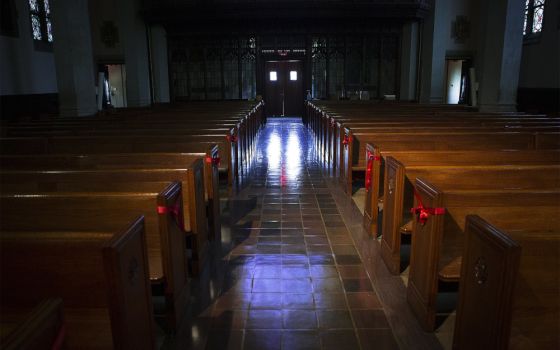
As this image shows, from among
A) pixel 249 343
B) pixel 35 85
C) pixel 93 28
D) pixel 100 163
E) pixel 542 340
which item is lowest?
pixel 249 343

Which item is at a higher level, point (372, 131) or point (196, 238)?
point (372, 131)

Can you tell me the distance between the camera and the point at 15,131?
5969mm

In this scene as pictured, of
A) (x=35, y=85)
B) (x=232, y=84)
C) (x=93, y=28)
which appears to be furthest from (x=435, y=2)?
(x=35, y=85)

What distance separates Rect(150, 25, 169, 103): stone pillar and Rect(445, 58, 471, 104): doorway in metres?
10.6

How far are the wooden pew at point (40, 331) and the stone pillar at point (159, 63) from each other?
48.4 feet

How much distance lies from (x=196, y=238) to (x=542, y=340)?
2.43 metres

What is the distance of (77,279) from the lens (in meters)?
2.00

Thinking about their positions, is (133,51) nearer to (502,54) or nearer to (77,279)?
(502,54)

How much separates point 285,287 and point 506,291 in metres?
1.85

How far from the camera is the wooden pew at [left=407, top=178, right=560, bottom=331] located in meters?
2.54

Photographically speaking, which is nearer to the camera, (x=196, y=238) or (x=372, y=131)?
(x=196, y=238)

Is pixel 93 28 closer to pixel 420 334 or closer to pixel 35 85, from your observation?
pixel 35 85

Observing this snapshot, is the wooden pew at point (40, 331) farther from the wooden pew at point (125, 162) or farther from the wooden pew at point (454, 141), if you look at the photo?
the wooden pew at point (454, 141)

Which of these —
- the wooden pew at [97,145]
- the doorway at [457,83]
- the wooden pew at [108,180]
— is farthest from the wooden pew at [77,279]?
the doorway at [457,83]
